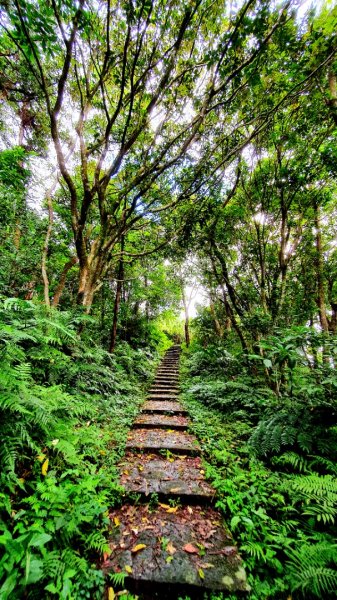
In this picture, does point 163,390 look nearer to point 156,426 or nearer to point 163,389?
point 163,389

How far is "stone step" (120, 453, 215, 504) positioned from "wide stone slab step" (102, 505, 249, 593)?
129 millimetres

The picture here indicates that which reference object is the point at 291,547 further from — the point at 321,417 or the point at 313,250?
the point at 313,250

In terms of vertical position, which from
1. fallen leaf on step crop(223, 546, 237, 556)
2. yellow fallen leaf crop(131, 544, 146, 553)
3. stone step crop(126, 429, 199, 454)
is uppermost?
stone step crop(126, 429, 199, 454)

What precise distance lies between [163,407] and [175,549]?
344 cm

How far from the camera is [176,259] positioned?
7.51 meters

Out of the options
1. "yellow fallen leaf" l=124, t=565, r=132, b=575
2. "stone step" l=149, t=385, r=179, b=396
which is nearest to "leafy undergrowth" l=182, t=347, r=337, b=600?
"yellow fallen leaf" l=124, t=565, r=132, b=575

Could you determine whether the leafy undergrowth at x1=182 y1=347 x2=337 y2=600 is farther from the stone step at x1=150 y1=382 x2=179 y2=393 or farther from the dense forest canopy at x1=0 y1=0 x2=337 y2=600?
the stone step at x1=150 y1=382 x2=179 y2=393

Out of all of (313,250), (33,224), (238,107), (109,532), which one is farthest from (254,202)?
(109,532)

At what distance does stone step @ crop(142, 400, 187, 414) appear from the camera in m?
5.14

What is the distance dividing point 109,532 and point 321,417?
2.79 m

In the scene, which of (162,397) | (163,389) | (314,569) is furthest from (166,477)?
(163,389)

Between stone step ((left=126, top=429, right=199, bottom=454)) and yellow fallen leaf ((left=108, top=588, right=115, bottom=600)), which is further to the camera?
stone step ((left=126, top=429, right=199, bottom=454))

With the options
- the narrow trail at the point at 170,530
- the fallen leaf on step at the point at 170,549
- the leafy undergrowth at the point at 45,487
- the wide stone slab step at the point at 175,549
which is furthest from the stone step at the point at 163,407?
the fallen leaf on step at the point at 170,549

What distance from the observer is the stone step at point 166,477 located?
8.30 ft
